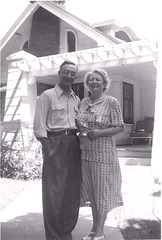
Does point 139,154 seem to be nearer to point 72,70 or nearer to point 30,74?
point 30,74

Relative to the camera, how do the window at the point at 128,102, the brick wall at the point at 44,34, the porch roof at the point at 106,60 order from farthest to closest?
the brick wall at the point at 44,34 < the window at the point at 128,102 < the porch roof at the point at 106,60

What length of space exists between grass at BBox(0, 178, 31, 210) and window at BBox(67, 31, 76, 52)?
5.86 meters

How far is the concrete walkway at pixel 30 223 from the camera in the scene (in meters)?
3.56

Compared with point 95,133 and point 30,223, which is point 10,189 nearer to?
point 30,223

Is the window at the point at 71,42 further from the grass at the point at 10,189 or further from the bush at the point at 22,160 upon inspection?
the grass at the point at 10,189

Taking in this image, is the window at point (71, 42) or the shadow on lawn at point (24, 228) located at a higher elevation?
the window at point (71, 42)

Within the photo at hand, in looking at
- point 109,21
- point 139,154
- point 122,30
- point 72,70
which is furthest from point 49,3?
point 72,70

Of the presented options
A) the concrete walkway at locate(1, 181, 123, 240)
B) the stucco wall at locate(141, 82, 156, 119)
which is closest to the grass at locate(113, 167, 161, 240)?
the concrete walkway at locate(1, 181, 123, 240)

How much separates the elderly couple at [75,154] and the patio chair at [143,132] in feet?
24.7

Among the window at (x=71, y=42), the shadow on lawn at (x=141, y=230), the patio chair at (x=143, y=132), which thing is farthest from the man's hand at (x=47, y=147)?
the window at (x=71, y=42)

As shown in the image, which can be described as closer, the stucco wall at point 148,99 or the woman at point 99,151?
the woman at point 99,151

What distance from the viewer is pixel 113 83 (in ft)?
35.9

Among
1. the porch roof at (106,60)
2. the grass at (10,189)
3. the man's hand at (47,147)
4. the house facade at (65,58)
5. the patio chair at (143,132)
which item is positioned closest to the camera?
the man's hand at (47,147)

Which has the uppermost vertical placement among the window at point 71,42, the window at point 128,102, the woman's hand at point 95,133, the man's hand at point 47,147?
the window at point 71,42
